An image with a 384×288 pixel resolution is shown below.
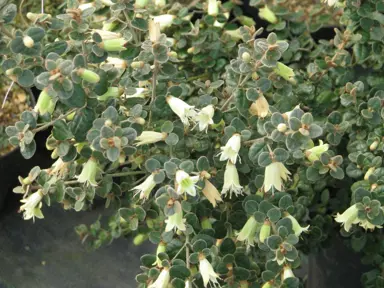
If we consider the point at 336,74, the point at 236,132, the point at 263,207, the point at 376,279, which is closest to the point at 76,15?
the point at 236,132

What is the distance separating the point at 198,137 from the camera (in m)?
1.12

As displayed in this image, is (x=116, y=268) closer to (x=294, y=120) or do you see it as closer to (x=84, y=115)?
(x=84, y=115)

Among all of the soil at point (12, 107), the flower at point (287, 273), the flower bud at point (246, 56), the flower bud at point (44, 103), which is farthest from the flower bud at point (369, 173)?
the soil at point (12, 107)

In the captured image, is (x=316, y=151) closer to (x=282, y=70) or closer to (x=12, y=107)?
(x=282, y=70)

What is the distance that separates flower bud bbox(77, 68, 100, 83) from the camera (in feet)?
2.97

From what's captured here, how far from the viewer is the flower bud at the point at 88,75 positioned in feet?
2.97

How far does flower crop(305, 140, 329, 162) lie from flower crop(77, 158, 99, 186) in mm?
379

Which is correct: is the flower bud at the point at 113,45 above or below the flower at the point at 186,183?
above

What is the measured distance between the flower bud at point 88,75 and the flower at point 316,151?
15.5 inches

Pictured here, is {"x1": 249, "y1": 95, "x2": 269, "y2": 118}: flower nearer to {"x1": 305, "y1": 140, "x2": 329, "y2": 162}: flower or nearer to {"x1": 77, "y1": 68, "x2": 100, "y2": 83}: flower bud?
{"x1": 305, "y1": 140, "x2": 329, "y2": 162}: flower

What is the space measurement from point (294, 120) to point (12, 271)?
3.96ft

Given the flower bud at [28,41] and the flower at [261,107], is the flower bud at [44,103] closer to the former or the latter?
the flower bud at [28,41]

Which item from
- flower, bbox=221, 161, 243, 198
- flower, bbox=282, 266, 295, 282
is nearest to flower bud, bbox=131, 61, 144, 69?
flower, bbox=221, 161, 243, 198

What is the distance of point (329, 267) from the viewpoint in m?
1.56
